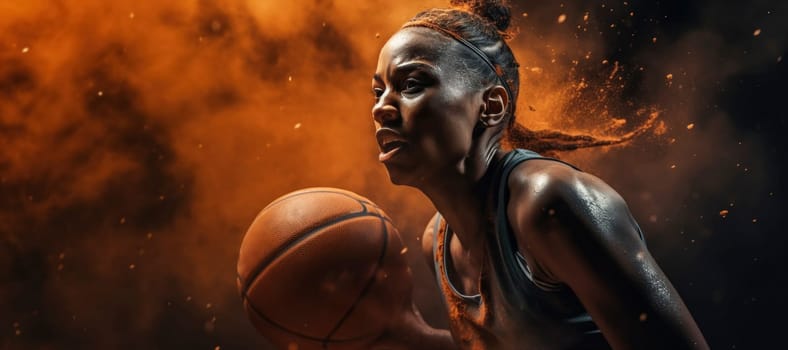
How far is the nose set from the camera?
1.73m

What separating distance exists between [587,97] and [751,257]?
1164mm

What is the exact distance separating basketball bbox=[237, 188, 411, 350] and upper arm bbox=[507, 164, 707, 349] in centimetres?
72

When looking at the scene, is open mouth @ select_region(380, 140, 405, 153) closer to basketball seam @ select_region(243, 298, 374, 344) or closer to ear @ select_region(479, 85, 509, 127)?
ear @ select_region(479, 85, 509, 127)

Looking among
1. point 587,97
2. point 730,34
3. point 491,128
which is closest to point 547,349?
point 491,128

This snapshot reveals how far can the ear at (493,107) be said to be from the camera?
1.80m

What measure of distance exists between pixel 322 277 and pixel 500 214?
69 cm

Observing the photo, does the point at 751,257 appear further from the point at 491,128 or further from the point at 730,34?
the point at 491,128

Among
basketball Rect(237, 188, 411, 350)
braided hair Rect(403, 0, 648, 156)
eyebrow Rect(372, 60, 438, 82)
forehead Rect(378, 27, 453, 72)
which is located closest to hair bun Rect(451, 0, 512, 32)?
braided hair Rect(403, 0, 648, 156)

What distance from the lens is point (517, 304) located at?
165 cm

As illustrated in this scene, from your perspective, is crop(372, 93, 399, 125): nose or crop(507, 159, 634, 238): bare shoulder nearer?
crop(507, 159, 634, 238): bare shoulder

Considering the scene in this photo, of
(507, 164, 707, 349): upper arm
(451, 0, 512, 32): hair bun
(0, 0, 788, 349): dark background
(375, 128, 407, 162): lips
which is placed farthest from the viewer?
(0, 0, 788, 349): dark background

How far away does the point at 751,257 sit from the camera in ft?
10.2

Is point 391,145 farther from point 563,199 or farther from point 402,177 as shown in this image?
point 563,199

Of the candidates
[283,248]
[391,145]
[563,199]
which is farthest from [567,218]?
[283,248]
